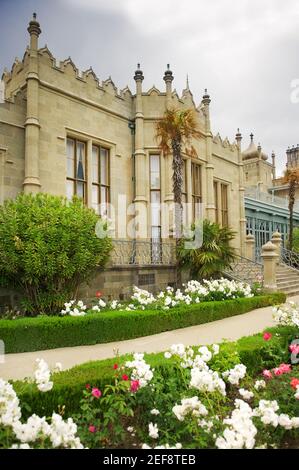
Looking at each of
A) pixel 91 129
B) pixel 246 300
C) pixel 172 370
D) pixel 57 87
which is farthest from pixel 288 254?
pixel 172 370

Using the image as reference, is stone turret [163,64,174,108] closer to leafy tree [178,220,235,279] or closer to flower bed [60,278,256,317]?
leafy tree [178,220,235,279]

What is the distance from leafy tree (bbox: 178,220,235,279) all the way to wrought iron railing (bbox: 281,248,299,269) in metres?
8.71

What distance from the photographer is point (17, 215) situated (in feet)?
24.3

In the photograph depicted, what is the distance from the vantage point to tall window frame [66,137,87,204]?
38.7ft

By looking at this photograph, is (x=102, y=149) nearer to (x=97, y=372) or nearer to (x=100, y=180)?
(x=100, y=180)

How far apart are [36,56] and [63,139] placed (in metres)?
2.57

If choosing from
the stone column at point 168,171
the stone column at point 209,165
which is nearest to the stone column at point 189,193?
the stone column at point 209,165

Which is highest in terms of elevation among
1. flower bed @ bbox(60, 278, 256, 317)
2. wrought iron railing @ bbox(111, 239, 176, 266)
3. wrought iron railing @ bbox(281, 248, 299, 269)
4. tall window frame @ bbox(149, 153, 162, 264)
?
tall window frame @ bbox(149, 153, 162, 264)

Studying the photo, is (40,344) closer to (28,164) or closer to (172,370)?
(172,370)

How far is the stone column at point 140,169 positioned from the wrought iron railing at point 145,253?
0.70 metres

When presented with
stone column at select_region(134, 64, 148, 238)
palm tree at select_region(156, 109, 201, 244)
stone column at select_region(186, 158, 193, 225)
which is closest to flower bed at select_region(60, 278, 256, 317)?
palm tree at select_region(156, 109, 201, 244)

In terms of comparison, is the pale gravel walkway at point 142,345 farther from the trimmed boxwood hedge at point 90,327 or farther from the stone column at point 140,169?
the stone column at point 140,169

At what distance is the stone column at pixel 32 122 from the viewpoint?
1024 centimetres

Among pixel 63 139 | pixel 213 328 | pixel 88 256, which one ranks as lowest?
pixel 213 328
